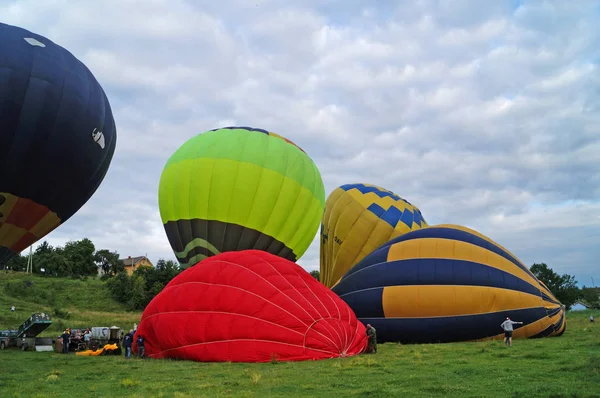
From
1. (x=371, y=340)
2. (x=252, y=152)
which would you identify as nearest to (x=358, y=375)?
(x=371, y=340)

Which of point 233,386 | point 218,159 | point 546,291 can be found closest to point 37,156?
point 218,159

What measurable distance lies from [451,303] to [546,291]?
300 cm

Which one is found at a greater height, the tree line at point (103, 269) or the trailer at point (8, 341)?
the tree line at point (103, 269)

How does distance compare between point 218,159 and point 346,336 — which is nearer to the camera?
point 346,336

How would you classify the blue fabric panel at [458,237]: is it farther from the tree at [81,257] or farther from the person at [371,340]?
the tree at [81,257]

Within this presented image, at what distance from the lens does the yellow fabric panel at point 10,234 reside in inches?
522

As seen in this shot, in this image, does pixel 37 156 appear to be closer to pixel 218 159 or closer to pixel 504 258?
pixel 218 159

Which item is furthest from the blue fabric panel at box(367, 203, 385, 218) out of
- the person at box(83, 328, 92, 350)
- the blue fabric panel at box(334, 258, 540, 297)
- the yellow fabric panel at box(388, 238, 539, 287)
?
the person at box(83, 328, 92, 350)

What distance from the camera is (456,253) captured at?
13.4 meters

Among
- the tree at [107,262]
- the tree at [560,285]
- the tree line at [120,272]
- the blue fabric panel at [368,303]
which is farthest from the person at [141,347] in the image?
the tree at [107,262]

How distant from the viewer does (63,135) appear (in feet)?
43.2

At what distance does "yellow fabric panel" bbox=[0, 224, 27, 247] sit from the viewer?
1325cm

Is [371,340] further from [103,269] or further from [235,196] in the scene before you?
[103,269]

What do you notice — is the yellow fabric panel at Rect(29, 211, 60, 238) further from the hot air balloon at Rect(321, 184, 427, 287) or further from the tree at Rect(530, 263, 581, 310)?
the tree at Rect(530, 263, 581, 310)
